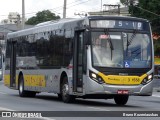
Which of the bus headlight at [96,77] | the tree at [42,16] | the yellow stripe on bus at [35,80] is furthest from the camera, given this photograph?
the tree at [42,16]

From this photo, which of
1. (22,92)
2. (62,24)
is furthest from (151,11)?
(62,24)

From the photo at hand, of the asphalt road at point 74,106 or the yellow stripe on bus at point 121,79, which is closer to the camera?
the asphalt road at point 74,106

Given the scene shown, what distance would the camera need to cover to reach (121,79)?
21828 millimetres

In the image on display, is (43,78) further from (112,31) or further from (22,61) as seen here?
(112,31)

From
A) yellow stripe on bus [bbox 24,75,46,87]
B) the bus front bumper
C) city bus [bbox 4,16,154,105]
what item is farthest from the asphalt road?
yellow stripe on bus [bbox 24,75,46,87]

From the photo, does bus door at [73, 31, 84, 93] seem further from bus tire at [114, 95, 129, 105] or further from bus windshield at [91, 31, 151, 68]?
bus tire at [114, 95, 129, 105]

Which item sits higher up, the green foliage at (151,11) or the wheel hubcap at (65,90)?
the green foliage at (151,11)

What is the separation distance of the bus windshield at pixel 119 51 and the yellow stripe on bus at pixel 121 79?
1.26 ft

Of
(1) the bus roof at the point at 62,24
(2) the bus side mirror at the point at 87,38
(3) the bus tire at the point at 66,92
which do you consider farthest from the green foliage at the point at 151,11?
(2) the bus side mirror at the point at 87,38

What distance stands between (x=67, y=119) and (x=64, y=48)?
7.80m

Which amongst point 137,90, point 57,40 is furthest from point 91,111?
point 57,40

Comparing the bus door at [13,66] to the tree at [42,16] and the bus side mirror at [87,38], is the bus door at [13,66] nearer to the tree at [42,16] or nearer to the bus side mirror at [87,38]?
the bus side mirror at [87,38]

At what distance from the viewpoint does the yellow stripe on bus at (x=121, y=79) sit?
21.7m

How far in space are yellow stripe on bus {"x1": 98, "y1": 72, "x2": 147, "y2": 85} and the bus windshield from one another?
1.26 ft
